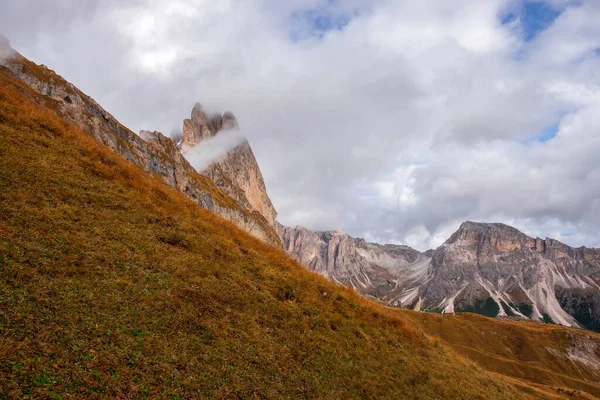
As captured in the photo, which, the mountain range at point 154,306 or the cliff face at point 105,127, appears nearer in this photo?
the mountain range at point 154,306

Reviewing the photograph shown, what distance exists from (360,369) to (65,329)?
11873 millimetres

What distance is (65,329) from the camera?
9.30 meters

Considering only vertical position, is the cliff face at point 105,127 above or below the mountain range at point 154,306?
above

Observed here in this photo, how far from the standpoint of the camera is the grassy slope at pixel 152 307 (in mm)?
9133

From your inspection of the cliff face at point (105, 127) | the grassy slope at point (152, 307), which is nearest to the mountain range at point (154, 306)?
the grassy slope at point (152, 307)

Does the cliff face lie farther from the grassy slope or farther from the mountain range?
the grassy slope

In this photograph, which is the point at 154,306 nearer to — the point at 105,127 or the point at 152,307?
the point at 152,307

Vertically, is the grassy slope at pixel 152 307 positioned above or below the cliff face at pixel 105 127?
below

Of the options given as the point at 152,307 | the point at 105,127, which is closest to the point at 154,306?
the point at 152,307

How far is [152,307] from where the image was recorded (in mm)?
12016

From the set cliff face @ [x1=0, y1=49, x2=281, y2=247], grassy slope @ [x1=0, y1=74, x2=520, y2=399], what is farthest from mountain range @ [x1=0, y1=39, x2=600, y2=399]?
cliff face @ [x1=0, y1=49, x2=281, y2=247]

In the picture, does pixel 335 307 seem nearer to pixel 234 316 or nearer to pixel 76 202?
pixel 234 316

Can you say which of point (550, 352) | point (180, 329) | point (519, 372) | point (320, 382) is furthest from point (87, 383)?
point (550, 352)

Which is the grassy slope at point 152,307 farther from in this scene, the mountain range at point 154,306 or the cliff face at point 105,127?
the cliff face at point 105,127
